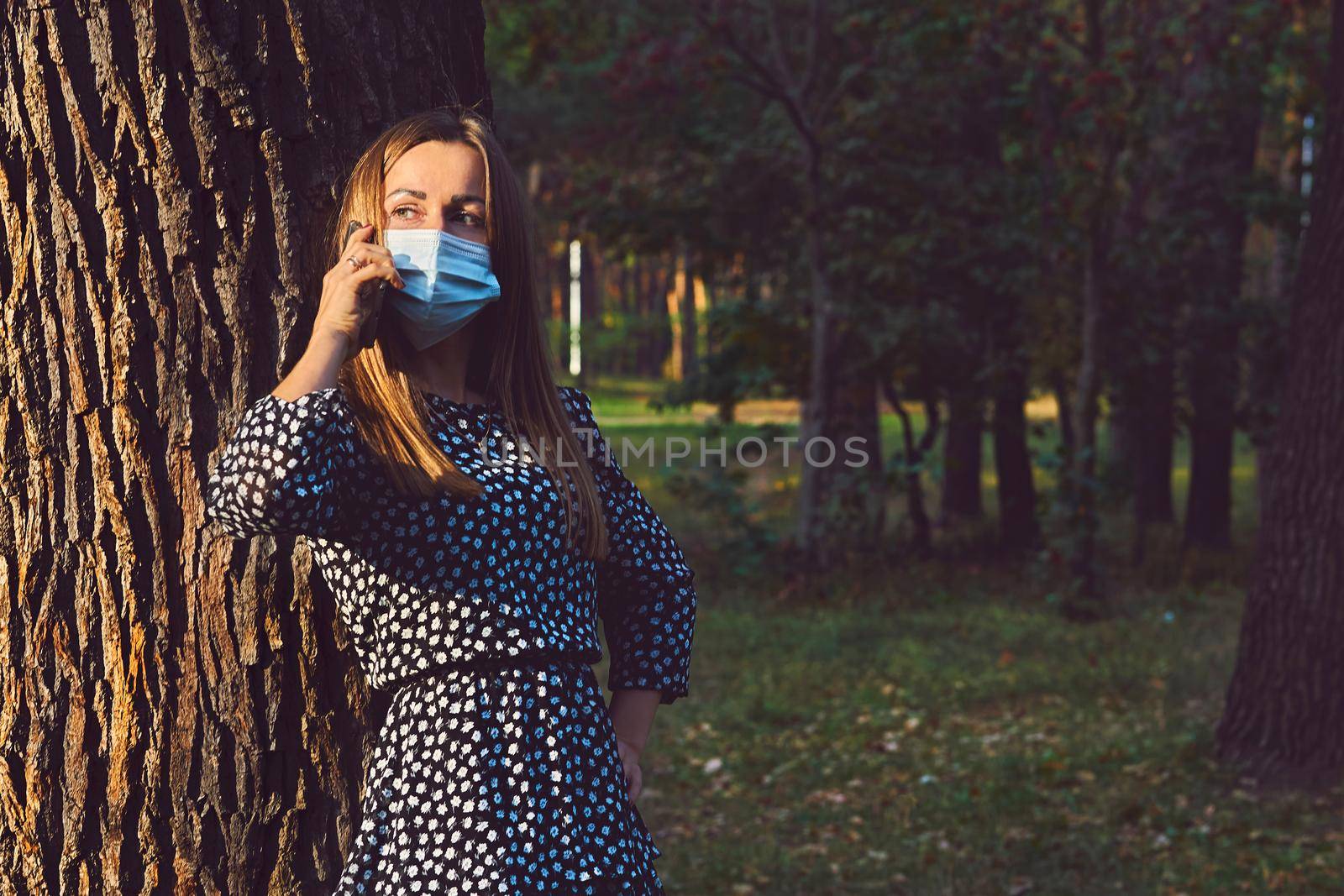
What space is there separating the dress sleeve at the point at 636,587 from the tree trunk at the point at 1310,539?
180 inches

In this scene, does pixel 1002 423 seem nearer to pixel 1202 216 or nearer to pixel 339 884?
pixel 1202 216

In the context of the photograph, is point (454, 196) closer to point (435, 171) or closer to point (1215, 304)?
point (435, 171)

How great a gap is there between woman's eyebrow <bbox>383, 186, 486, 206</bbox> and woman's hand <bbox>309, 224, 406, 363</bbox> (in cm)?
15

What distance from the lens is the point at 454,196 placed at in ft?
8.05

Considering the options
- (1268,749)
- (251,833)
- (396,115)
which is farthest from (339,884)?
(1268,749)

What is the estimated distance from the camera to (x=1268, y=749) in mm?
6539

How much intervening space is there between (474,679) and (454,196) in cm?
84

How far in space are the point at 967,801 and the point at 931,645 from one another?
359cm

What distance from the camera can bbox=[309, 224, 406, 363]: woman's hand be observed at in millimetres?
2234

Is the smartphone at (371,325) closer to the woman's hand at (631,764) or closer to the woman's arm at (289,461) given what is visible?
the woman's arm at (289,461)

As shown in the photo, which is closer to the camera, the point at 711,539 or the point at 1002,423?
the point at 1002,423

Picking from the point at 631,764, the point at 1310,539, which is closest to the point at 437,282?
the point at 631,764

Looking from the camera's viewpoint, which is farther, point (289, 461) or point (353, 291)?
point (353, 291)

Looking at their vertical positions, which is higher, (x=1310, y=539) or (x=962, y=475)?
(x=1310, y=539)
